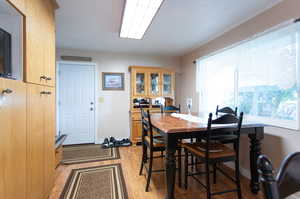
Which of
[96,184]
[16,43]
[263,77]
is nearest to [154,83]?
[263,77]

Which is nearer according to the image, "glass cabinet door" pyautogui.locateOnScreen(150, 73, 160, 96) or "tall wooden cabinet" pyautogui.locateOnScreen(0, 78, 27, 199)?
"tall wooden cabinet" pyautogui.locateOnScreen(0, 78, 27, 199)

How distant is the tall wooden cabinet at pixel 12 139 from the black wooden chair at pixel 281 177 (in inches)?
53.3

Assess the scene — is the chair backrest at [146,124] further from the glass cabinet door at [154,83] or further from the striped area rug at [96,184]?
the glass cabinet door at [154,83]

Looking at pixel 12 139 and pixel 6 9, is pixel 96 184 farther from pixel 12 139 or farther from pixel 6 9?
pixel 6 9

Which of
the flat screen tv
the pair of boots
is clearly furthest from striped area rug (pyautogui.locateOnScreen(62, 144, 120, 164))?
the flat screen tv

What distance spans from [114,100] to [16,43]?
2801 mm

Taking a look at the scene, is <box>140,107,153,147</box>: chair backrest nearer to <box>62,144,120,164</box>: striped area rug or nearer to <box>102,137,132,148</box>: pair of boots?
<box>62,144,120,164</box>: striped area rug

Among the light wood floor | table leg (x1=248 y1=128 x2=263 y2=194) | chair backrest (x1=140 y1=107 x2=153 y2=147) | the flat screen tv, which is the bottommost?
the light wood floor

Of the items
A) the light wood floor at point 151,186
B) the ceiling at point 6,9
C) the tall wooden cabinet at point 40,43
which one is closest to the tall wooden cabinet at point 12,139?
the tall wooden cabinet at point 40,43

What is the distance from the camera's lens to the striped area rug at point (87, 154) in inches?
112

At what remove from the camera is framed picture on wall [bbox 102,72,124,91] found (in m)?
3.88

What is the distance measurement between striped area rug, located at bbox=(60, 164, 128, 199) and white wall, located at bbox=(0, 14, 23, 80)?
147cm

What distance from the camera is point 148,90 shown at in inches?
153

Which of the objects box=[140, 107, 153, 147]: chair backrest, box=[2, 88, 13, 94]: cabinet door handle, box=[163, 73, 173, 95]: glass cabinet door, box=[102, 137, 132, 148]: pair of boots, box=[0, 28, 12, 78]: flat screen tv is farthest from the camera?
box=[163, 73, 173, 95]: glass cabinet door
